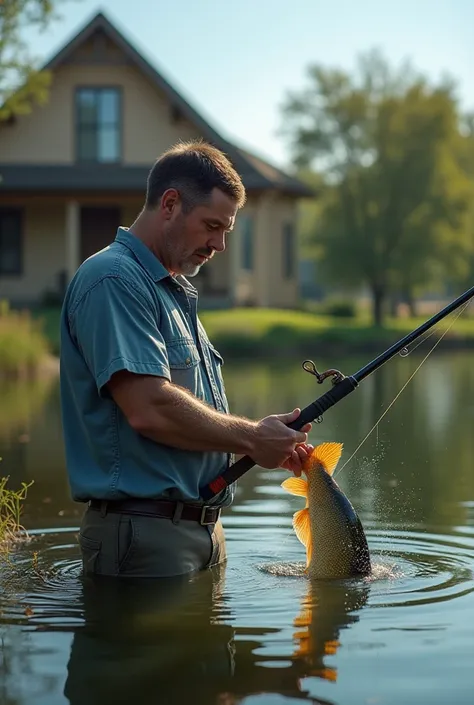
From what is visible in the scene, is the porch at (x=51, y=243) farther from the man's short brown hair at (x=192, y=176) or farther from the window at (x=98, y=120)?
the man's short brown hair at (x=192, y=176)

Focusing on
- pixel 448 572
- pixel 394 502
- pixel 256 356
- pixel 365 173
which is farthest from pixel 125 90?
pixel 448 572

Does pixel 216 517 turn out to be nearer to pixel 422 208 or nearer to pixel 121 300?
pixel 121 300

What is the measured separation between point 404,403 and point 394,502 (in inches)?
400

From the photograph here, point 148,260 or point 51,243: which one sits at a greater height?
point 51,243

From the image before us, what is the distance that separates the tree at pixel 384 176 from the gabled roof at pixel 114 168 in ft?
38.1

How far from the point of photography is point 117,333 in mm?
5832

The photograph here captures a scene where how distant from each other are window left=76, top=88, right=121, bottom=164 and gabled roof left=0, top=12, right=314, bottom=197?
0.61m

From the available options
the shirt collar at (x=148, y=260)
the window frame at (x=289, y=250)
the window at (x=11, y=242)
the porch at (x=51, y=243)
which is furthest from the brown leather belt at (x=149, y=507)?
the window frame at (x=289, y=250)

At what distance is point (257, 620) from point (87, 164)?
32.3 m

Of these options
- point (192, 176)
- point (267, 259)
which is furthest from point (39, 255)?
point (192, 176)

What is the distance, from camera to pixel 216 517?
6578mm

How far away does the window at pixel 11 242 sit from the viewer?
3810 cm

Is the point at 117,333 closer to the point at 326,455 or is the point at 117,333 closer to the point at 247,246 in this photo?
the point at 326,455

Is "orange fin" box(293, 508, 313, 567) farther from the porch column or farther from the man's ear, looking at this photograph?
the porch column
